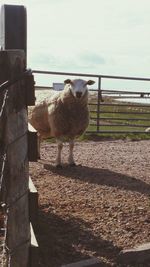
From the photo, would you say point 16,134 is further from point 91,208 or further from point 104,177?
point 104,177

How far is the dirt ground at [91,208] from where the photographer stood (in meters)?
4.01

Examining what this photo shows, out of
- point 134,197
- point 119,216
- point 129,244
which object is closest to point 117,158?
point 134,197

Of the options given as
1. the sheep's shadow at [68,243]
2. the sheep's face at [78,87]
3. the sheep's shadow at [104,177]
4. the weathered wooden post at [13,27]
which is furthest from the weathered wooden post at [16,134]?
the sheep's face at [78,87]

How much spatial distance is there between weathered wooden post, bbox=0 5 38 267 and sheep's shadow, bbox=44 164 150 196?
3.34 m

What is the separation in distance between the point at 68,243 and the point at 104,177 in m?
2.65

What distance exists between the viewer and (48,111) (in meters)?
8.14

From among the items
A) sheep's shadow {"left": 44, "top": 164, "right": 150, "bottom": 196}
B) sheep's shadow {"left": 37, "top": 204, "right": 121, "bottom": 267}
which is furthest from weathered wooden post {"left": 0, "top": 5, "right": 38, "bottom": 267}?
sheep's shadow {"left": 44, "top": 164, "right": 150, "bottom": 196}

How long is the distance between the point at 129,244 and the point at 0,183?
201 cm

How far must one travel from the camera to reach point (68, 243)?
4098 millimetres

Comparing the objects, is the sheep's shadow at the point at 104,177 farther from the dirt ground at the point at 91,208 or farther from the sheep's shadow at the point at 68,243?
the sheep's shadow at the point at 68,243

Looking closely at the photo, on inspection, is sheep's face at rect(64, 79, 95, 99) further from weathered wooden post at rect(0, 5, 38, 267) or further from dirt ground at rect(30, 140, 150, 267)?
weathered wooden post at rect(0, 5, 38, 267)

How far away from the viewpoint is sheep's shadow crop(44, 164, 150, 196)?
611 centimetres

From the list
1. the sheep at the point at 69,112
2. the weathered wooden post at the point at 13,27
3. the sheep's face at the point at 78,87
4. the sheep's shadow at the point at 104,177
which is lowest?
the sheep's shadow at the point at 104,177

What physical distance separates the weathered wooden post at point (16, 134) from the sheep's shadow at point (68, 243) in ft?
3.45
